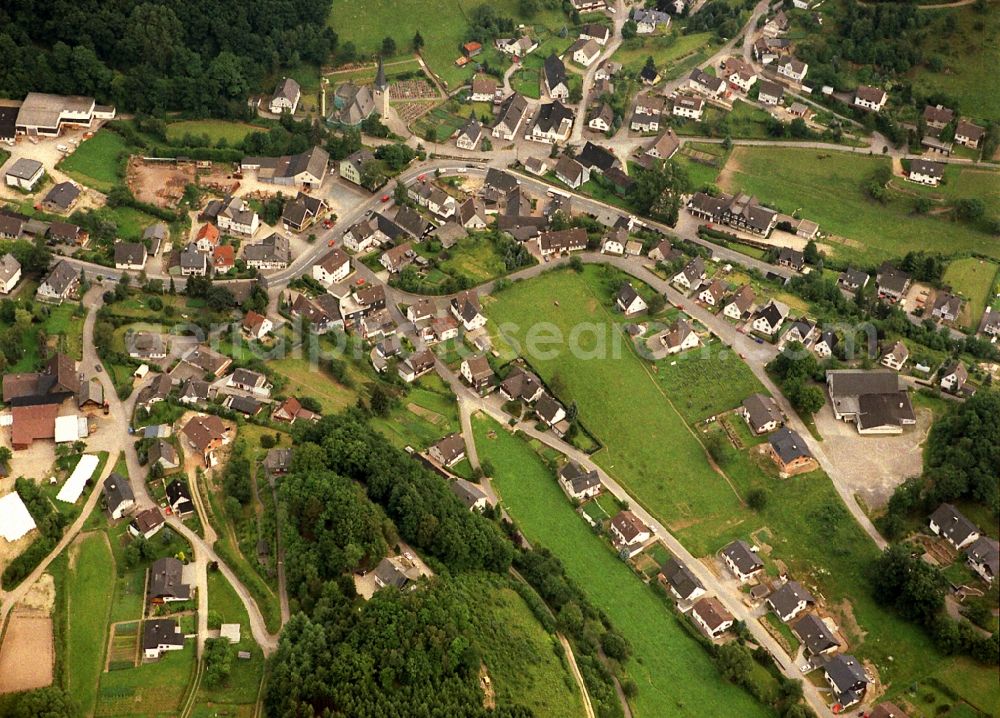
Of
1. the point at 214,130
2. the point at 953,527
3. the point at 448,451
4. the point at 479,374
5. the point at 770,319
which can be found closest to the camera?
the point at 953,527

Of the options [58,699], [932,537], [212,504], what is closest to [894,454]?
[932,537]

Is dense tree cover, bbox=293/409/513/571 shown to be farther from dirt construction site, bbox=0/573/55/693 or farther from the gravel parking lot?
the gravel parking lot

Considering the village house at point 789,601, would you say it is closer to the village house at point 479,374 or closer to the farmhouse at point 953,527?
the farmhouse at point 953,527

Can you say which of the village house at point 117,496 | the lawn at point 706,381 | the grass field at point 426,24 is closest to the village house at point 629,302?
the lawn at point 706,381

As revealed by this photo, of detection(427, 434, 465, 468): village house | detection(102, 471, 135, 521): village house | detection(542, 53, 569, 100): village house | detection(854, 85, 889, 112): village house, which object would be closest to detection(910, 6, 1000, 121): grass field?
detection(854, 85, 889, 112): village house

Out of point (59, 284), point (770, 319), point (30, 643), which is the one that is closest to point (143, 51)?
point (59, 284)

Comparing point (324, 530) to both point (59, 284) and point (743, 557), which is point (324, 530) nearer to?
point (743, 557)
